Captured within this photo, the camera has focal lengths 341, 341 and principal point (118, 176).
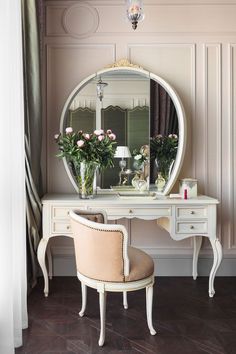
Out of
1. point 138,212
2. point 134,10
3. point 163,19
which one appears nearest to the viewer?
point 134,10

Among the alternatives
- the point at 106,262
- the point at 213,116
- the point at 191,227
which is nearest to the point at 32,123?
the point at 106,262

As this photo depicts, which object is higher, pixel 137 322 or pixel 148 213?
pixel 148 213

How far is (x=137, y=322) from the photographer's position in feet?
7.89

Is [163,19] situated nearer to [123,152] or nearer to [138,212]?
[123,152]

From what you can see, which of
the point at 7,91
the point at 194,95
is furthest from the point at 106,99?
the point at 7,91

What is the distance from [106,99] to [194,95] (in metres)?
0.87

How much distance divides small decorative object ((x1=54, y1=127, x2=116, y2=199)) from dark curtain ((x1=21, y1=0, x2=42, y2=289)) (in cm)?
27

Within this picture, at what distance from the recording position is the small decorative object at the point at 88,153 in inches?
113

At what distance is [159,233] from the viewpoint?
3.37 metres

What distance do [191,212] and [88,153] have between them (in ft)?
3.27

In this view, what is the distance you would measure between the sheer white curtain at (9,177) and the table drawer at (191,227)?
130 cm

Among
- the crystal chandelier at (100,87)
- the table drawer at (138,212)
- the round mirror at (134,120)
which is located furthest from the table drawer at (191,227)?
the crystal chandelier at (100,87)

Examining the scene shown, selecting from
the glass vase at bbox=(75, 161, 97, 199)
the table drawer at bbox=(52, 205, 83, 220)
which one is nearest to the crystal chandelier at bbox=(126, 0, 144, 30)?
the glass vase at bbox=(75, 161, 97, 199)

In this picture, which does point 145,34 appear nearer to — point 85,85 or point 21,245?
point 85,85
